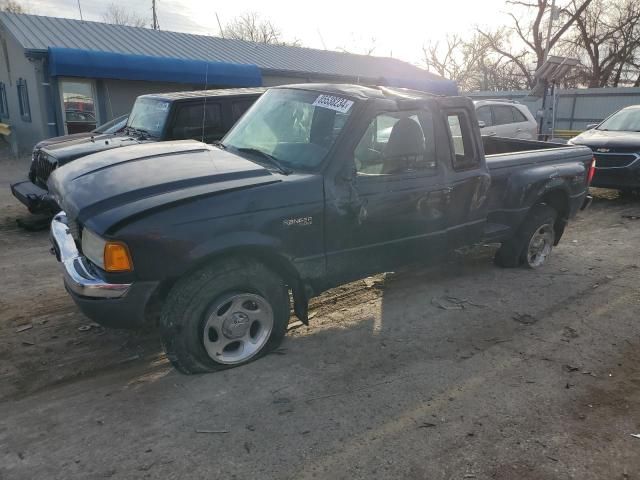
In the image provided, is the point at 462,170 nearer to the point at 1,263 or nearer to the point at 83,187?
the point at 83,187

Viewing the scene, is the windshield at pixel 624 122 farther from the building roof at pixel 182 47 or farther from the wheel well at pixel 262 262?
the building roof at pixel 182 47

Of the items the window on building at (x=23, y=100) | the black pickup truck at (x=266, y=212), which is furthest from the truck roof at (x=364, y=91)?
the window on building at (x=23, y=100)

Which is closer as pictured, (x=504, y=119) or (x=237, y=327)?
(x=237, y=327)

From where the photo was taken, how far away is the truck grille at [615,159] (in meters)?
9.16

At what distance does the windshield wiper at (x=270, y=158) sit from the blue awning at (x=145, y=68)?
448 inches

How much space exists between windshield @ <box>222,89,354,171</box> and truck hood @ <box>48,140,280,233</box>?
0.28 m

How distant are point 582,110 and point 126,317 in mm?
26256

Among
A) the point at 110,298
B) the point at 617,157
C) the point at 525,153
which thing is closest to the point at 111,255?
the point at 110,298

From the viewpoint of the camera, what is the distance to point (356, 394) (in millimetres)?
3307

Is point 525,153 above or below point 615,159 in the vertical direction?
above

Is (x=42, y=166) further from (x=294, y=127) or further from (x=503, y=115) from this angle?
(x=503, y=115)

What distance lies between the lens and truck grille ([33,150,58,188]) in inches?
267

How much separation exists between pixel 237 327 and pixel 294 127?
66.4 inches

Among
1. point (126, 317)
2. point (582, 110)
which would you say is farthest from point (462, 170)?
point (582, 110)
